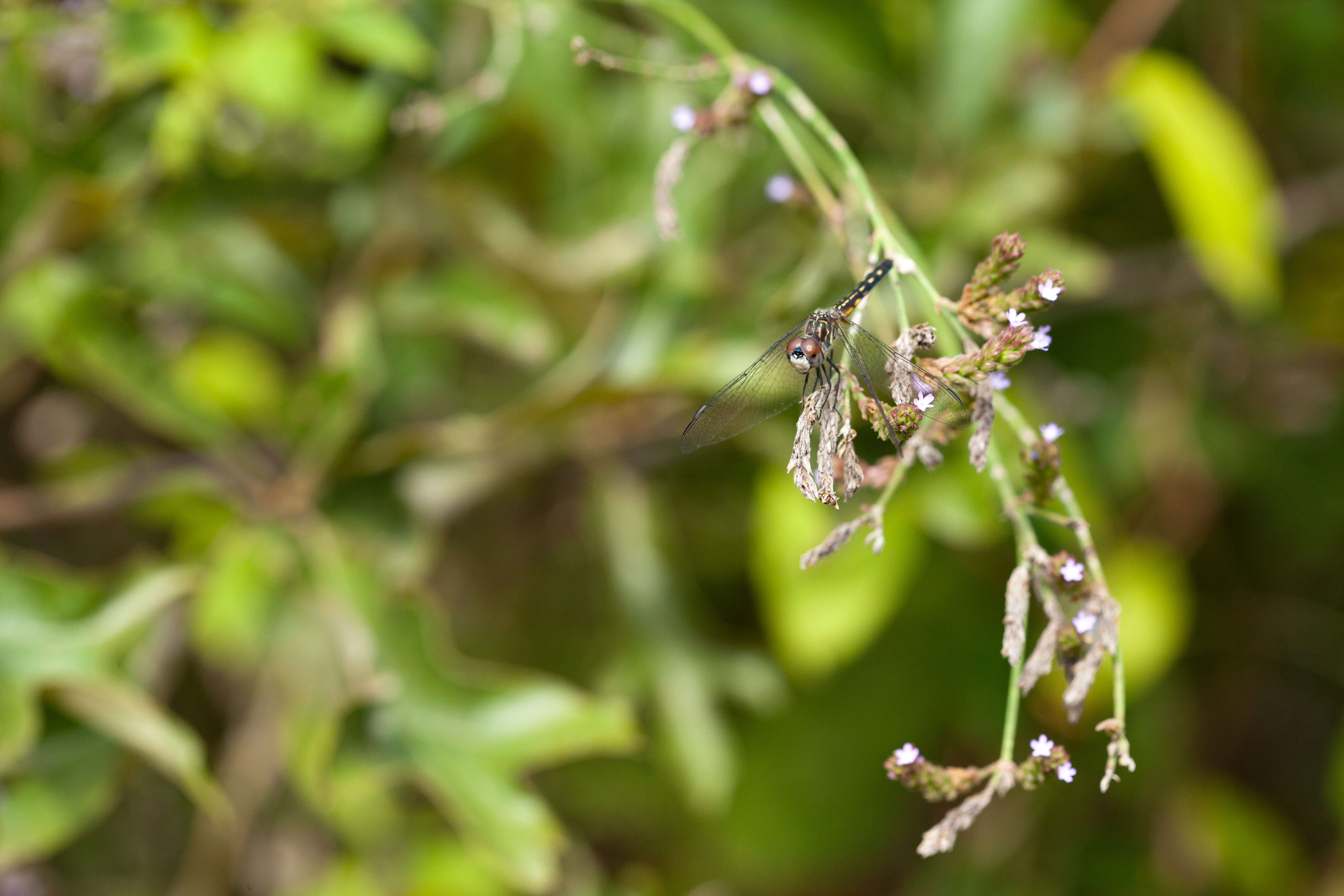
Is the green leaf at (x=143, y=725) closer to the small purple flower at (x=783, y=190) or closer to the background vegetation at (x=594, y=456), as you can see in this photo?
the background vegetation at (x=594, y=456)

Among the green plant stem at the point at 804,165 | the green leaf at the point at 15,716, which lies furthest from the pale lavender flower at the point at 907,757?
the green leaf at the point at 15,716

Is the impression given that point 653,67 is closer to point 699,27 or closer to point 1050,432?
point 699,27

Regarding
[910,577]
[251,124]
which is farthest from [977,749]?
[251,124]

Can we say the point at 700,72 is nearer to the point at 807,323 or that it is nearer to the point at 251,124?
the point at 807,323

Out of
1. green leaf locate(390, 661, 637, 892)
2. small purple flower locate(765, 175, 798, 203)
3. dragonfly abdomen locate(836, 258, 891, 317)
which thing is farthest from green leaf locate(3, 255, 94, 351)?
dragonfly abdomen locate(836, 258, 891, 317)

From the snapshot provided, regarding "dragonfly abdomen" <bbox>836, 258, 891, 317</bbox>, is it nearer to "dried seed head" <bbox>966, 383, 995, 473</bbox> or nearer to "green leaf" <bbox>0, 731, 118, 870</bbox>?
"dried seed head" <bbox>966, 383, 995, 473</bbox>
